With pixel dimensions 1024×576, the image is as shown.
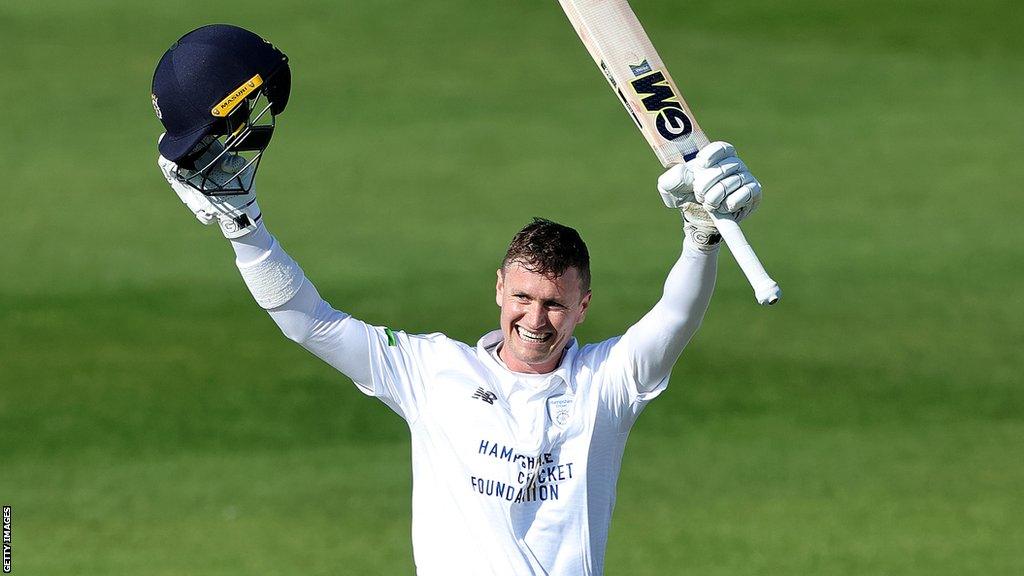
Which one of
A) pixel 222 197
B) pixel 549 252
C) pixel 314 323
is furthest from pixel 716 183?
pixel 222 197

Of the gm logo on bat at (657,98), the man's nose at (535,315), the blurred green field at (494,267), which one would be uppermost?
the blurred green field at (494,267)

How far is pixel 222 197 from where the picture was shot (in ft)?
15.7

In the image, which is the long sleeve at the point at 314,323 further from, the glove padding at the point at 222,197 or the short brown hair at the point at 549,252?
the short brown hair at the point at 549,252

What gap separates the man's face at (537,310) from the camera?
4719mm

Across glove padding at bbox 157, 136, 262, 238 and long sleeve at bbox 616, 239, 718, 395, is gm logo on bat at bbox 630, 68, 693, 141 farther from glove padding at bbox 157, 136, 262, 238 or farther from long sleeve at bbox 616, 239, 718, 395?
glove padding at bbox 157, 136, 262, 238

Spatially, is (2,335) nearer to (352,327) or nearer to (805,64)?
(352,327)

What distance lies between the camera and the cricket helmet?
473cm

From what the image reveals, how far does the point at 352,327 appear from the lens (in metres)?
4.89

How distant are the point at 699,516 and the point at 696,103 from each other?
322 inches

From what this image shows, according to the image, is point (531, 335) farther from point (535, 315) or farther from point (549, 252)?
point (549, 252)

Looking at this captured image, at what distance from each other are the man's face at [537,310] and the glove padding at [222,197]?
2.54ft

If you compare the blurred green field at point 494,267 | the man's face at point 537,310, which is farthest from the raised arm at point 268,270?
the blurred green field at point 494,267

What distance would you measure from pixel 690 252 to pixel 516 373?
0.64m

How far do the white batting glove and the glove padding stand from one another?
122 centimetres
